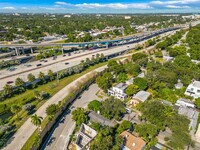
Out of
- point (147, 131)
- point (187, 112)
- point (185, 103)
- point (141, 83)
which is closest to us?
point (147, 131)

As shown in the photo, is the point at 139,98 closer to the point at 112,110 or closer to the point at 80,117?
the point at 112,110

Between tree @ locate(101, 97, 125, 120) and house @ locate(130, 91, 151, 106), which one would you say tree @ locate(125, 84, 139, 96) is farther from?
tree @ locate(101, 97, 125, 120)

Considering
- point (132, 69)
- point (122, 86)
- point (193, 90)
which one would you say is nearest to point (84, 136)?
point (122, 86)

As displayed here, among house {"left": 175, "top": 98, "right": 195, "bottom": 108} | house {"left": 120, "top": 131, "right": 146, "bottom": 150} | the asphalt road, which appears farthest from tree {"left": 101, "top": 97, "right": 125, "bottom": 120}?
house {"left": 175, "top": 98, "right": 195, "bottom": 108}

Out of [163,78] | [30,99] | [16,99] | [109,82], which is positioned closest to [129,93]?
[109,82]

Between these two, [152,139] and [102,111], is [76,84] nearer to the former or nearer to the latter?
[102,111]

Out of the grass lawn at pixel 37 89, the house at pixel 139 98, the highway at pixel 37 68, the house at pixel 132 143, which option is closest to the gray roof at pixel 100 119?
the house at pixel 132 143

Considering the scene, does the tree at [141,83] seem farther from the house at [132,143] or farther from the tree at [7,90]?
the tree at [7,90]

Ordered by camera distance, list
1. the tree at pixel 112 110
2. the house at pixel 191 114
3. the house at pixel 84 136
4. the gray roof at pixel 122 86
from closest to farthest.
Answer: the house at pixel 84 136, the house at pixel 191 114, the tree at pixel 112 110, the gray roof at pixel 122 86
